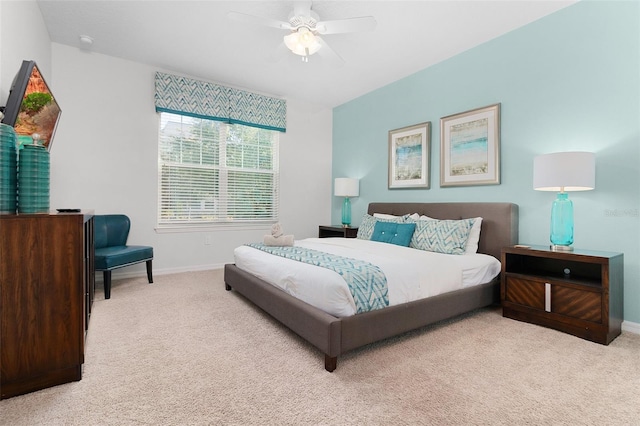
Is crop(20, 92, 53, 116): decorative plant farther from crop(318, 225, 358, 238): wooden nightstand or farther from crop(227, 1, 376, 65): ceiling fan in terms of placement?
crop(318, 225, 358, 238): wooden nightstand

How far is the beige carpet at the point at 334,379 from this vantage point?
1.42m

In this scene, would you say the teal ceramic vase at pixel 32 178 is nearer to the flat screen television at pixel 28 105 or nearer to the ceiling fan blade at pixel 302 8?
the flat screen television at pixel 28 105

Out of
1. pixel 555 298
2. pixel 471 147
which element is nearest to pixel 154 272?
pixel 471 147

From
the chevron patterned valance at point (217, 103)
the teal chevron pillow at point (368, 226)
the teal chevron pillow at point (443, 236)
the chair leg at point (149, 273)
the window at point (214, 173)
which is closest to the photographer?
the teal chevron pillow at point (443, 236)

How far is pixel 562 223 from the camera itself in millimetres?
2520

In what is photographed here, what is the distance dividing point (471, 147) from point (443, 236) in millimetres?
1171

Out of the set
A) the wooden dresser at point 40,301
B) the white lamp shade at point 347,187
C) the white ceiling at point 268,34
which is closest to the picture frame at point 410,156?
the white lamp shade at point 347,187

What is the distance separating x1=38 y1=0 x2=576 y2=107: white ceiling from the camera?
2777 millimetres

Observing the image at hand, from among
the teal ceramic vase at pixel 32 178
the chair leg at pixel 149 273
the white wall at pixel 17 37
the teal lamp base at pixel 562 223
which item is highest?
the white wall at pixel 17 37

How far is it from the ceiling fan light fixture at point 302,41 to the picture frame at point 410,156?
1908mm

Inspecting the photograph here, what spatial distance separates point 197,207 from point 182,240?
0.52 meters

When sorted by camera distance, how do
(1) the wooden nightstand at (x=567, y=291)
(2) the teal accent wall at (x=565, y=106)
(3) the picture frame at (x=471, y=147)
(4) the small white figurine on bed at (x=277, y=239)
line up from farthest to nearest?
(3) the picture frame at (x=471, y=147)
(4) the small white figurine on bed at (x=277, y=239)
(2) the teal accent wall at (x=565, y=106)
(1) the wooden nightstand at (x=567, y=291)

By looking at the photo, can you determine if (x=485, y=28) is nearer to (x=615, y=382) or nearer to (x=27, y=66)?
(x=615, y=382)

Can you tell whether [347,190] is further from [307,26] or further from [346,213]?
[307,26]
